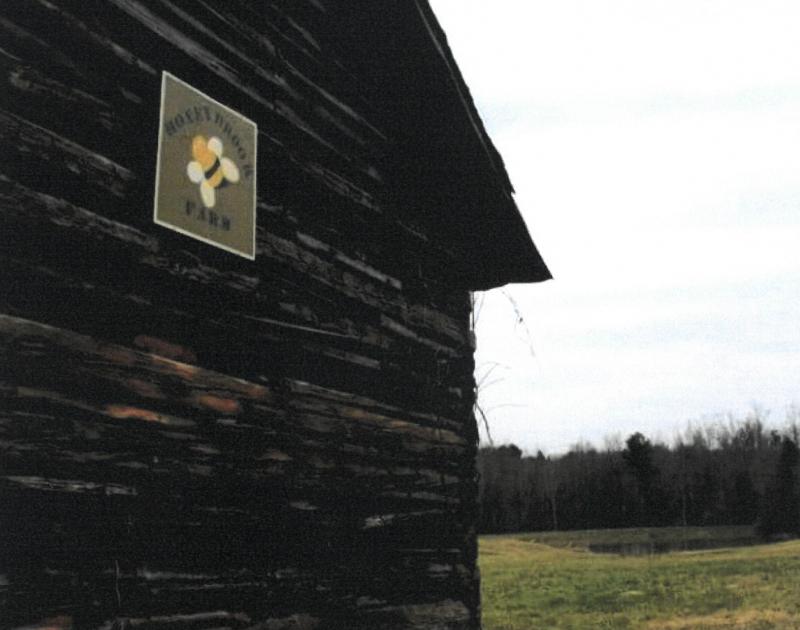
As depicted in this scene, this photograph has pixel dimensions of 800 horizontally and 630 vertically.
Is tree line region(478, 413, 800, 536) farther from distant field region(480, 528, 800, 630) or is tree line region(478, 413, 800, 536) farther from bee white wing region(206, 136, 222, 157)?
bee white wing region(206, 136, 222, 157)

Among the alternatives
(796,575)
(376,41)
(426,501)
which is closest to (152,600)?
(426,501)

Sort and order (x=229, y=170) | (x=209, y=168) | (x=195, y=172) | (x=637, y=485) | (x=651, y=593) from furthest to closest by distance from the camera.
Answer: (x=637, y=485) → (x=651, y=593) → (x=229, y=170) → (x=209, y=168) → (x=195, y=172)

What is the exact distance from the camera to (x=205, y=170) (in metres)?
4.25

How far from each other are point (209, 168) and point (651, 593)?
82.4 feet

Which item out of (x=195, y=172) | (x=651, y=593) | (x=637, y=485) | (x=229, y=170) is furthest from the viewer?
(x=637, y=485)

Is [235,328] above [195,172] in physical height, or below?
below

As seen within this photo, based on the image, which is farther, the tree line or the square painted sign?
the tree line

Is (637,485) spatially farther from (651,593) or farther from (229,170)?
(229,170)

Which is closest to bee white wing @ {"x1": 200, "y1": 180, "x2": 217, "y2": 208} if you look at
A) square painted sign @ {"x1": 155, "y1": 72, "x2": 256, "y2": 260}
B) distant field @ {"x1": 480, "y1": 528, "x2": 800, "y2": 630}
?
square painted sign @ {"x1": 155, "y1": 72, "x2": 256, "y2": 260}

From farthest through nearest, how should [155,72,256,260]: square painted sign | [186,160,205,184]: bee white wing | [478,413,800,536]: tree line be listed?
1. [478,413,800,536]: tree line
2. [186,160,205,184]: bee white wing
3. [155,72,256,260]: square painted sign

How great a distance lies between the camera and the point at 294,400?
473cm

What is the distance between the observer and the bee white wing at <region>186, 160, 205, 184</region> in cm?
414

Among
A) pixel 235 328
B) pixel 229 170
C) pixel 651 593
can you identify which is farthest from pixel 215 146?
pixel 651 593

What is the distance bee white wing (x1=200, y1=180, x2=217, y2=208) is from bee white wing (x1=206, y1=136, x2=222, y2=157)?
214mm
